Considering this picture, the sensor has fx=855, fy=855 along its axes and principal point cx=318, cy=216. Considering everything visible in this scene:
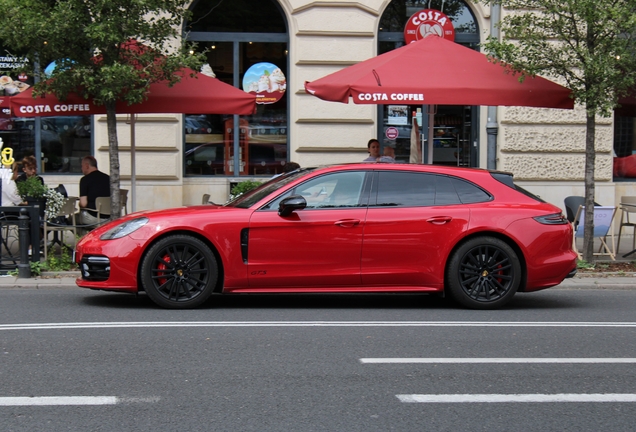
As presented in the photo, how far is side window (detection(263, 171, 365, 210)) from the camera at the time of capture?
853 centimetres

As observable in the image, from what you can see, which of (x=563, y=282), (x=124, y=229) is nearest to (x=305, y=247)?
(x=124, y=229)

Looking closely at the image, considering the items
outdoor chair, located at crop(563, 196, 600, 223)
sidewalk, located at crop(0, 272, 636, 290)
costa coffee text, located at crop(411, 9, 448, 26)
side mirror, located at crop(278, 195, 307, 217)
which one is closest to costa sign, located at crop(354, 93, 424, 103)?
sidewalk, located at crop(0, 272, 636, 290)

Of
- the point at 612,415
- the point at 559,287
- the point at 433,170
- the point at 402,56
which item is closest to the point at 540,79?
the point at 402,56

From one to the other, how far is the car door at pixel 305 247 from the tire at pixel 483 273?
3.34 ft

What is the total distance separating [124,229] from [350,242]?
2.21m

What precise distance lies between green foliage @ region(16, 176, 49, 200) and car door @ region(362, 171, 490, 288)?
5.62 meters

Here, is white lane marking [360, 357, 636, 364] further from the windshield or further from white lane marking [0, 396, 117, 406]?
the windshield

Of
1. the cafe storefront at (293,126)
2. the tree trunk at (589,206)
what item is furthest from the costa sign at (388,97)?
Result: the cafe storefront at (293,126)

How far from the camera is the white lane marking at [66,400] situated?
5098mm

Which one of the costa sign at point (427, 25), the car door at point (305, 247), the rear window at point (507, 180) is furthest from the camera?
the costa sign at point (427, 25)

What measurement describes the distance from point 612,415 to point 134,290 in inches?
190

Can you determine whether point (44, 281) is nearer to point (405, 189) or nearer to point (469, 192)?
point (405, 189)

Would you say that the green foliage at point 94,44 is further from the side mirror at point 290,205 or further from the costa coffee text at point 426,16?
the costa coffee text at point 426,16

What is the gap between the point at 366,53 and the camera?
1572 cm
